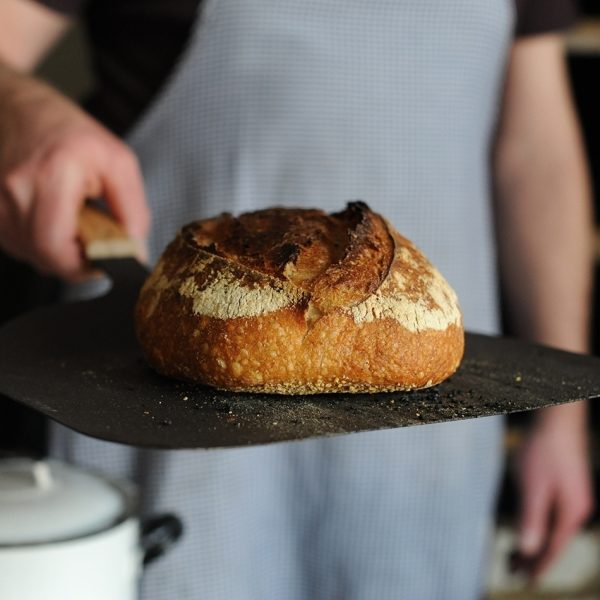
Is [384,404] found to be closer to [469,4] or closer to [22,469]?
[22,469]

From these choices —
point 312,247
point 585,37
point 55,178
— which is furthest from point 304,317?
point 585,37

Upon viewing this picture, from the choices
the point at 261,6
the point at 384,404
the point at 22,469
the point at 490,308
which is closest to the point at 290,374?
the point at 384,404

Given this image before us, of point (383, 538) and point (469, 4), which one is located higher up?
point (469, 4)

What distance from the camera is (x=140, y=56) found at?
4.11 feet

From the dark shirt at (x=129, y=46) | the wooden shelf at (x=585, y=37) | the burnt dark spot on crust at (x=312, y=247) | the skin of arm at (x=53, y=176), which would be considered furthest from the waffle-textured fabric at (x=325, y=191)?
the wooden shelf at (x=585, y=37)

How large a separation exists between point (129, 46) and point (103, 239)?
18.9 inches

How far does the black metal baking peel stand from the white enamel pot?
143 millimetres

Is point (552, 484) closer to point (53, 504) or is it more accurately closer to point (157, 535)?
point (157, 535)

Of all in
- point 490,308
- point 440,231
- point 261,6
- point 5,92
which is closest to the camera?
point 5,92

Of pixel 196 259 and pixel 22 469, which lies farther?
pixel 22 469

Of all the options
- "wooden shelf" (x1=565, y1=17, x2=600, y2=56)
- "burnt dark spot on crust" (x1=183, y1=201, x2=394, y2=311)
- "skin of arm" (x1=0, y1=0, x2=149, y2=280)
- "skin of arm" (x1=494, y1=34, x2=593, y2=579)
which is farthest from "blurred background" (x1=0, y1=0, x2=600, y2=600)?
"burnt dark spot on crust" (x1=183, y1=201, x2=394, y2=311)

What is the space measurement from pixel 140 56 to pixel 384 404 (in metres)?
Result: 0.81

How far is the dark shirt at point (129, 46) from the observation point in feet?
3.98

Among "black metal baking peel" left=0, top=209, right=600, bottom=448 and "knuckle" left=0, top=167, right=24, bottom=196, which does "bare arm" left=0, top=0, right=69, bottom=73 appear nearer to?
"knuckle" left=0, top=167, right=24, bottom=196
